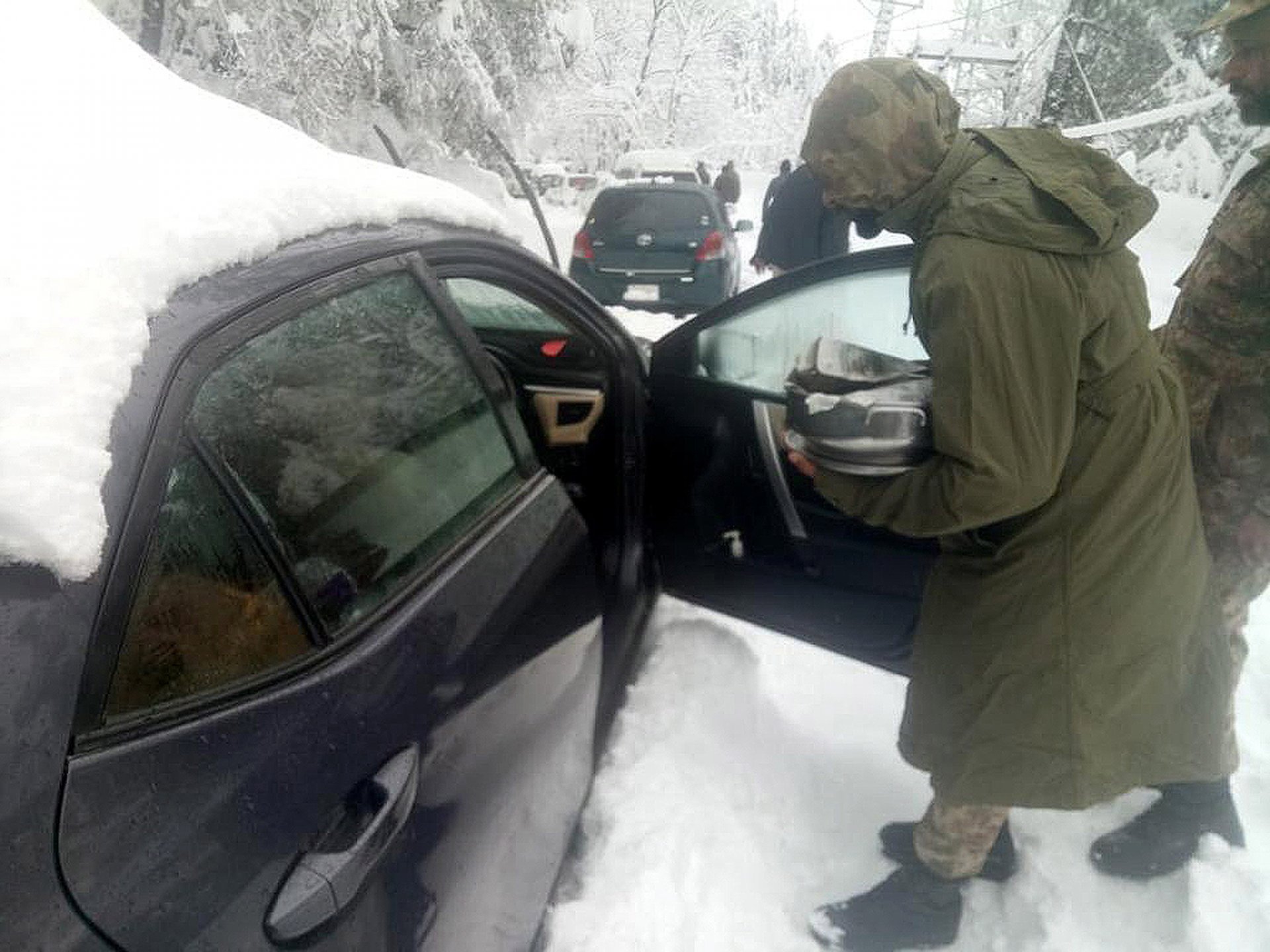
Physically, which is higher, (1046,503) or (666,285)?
(1046,503)

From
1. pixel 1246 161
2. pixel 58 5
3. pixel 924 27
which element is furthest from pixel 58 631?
pixel 924 27

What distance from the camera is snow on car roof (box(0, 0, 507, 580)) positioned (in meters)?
0.80

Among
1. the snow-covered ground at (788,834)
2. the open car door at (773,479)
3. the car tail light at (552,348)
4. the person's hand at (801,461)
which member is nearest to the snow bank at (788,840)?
the snow-covered ground at (788,834)

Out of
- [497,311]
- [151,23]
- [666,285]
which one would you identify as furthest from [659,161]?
[497,311]

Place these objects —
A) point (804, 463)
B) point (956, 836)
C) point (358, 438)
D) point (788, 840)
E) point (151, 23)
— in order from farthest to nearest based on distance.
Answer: point (151, 23) → point (788, 840) → point (956, 836) → point (804, 463) → point (358, 438)

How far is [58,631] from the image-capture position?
31.2 inches

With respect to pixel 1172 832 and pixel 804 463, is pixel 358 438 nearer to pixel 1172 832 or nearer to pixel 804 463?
pixel 804 463

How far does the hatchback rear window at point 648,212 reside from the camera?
820 cm

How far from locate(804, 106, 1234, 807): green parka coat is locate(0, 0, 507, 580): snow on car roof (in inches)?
39.0

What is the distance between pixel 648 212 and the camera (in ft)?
27.1

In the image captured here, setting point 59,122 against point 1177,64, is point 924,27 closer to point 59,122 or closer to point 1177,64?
point 1177,64

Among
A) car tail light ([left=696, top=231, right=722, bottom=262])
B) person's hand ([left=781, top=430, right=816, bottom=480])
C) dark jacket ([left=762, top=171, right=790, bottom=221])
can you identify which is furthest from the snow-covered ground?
car tail light ([left=696, top=231, right=722, bottom=262])

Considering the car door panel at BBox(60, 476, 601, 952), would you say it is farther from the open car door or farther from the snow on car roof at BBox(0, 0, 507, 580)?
the open car door

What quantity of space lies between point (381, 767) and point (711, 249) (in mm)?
7596
